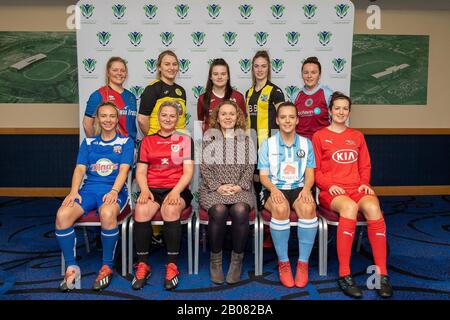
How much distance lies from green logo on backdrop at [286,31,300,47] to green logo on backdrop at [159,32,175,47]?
3.25 feet

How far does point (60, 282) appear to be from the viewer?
95.7 inches

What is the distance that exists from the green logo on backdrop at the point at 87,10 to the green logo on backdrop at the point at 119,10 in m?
0.18

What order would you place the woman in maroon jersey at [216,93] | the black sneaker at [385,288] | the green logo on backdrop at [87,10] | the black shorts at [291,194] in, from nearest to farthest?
the black sneaker at [385,288] < the black shorts at [291,194] < the woman in maroon jersey at [216,93] < the green logo on backdrop at [87,10]

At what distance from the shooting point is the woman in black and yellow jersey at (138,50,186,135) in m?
2.99

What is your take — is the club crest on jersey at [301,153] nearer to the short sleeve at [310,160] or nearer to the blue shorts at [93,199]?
Answer: the short sleeve at [310,160]

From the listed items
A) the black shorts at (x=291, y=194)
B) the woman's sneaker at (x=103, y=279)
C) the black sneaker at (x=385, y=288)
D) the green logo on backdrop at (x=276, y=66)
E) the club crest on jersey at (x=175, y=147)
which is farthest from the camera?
the green logo on backdrop at (x=276, y=66)

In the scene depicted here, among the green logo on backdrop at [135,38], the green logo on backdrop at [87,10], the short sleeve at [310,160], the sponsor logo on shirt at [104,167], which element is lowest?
the sponsor logo on shirt at [104,167]

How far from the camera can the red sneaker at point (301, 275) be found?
238 centimetres

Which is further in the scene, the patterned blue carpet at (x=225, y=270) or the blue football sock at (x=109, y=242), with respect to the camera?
the blue football sock at (x=109, y=242)

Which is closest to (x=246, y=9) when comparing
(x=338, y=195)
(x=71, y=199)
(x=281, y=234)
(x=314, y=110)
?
(x=314, y=110)

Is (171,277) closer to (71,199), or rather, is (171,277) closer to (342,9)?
(71,199)

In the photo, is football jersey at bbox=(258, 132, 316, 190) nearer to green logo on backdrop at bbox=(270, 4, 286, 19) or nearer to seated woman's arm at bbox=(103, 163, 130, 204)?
seated woman's arm at bbox=(103, 163, 130, 204)

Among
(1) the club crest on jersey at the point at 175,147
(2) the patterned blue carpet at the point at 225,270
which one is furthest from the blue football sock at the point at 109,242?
(1) the club crest on jersey at the point at 175,147
